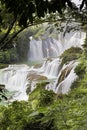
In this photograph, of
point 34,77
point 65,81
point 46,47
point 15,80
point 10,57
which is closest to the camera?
point 65,81

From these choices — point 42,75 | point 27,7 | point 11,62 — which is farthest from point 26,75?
point 27,7

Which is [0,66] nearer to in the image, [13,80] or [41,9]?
[13,80]

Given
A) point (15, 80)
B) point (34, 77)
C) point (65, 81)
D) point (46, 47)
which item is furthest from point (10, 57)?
point (65, 81)

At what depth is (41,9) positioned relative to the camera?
2.55m

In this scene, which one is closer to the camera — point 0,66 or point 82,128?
point 82,128

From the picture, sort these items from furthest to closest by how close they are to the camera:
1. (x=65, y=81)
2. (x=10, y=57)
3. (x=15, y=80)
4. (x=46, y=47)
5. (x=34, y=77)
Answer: (x=46, y=47)
(x=10, y=57)
(x=15, y=80)
(x=34, y=77)
(x=65, y=81)

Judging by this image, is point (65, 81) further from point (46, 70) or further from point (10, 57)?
→ point (10, 57)

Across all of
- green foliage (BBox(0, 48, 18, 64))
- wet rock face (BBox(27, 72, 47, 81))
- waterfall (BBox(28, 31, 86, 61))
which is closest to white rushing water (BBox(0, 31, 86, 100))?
waterfall (BBox(28, 31, 86, 61))

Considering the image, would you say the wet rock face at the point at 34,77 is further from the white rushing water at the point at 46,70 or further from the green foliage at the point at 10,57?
the green foliage at the point at 10,57

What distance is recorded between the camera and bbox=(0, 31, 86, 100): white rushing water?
1366cm

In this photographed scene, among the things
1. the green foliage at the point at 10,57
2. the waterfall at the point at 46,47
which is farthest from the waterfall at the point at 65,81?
the waterfall at the point at 46,47

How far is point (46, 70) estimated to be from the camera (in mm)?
17969

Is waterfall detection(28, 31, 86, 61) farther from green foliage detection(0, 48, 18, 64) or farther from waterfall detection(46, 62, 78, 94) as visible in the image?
waterfall detection(46, 62, 78, 94)

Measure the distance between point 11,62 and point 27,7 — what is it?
75.8ft
